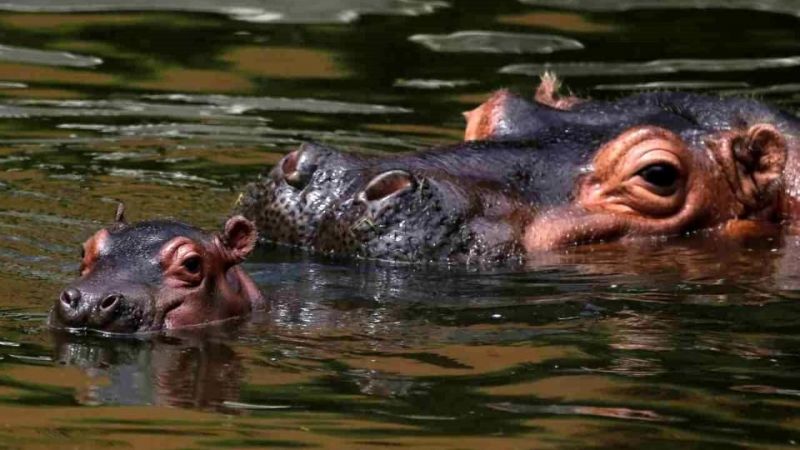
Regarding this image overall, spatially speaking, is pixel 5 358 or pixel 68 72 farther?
pixel 68 72

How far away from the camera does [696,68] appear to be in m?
14.2

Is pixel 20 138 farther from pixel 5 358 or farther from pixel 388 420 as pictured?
pixel 388 420

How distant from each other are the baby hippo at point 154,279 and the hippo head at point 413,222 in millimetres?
1178

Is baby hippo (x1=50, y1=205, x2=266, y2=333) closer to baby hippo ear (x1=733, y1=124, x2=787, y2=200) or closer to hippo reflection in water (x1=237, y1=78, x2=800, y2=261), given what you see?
hippo reflection in water (x1=237, y1=78, x2=800, y2=261)

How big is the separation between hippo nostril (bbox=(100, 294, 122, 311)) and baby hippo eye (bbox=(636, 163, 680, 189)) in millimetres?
3214

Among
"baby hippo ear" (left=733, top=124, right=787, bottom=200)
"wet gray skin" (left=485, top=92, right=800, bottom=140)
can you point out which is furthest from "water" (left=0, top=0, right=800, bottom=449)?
"wet gray skin" (left=485, top=92, right=800, bottom=140)

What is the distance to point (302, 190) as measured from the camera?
9383 millimetres

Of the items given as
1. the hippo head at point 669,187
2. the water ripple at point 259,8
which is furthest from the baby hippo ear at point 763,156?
the water ripple at point 259,8

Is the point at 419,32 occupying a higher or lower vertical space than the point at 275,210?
higher

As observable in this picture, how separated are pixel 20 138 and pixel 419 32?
3674 mm

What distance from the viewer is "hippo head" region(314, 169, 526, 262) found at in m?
9.10

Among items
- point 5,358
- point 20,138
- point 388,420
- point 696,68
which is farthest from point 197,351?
point 696,68

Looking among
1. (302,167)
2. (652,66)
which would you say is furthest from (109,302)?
(652,66)

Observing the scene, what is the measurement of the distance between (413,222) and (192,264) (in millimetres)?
1648
